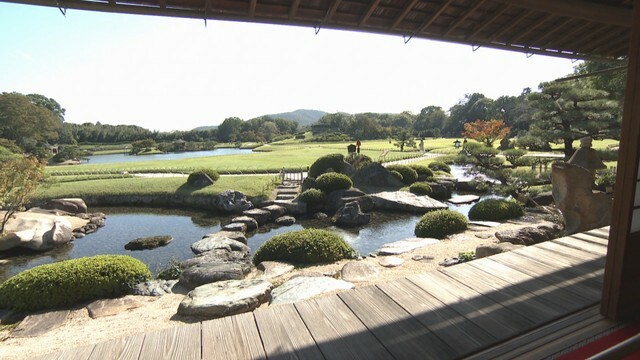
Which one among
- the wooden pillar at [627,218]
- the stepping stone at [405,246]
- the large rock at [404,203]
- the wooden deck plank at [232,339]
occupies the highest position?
the wooden pillar at [627,218]

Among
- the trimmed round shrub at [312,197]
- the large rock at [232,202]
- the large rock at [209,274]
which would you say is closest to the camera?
the large rock at [209,274]

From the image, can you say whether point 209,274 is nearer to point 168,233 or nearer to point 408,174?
point 168,233

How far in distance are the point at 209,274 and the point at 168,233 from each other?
5.75 metres

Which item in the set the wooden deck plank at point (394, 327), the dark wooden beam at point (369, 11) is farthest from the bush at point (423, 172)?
the wooden deck plank at point (394, 327)

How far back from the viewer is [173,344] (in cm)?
243

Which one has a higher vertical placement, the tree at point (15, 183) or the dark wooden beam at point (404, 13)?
the dark wooden beam at point (404, 13)

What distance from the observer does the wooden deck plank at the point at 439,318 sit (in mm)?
2293

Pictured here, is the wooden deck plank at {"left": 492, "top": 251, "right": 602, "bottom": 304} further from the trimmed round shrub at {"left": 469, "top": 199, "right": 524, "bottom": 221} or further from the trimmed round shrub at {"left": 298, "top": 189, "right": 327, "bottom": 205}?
the trimmed round shrub at {"left": 298, "top": 189, "right": 327, "bottom": 205}

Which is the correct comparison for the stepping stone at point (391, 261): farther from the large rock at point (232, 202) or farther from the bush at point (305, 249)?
the large rock at point (232, 202)

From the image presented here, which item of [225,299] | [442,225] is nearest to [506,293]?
[225,299]

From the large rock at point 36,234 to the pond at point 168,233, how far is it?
282mm

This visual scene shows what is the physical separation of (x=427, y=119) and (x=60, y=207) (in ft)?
244

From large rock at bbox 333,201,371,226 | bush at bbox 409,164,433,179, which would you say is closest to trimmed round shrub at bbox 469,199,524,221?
large rock at bbox 333,201,371,226

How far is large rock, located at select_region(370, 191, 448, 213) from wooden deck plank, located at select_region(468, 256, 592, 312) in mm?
9814
